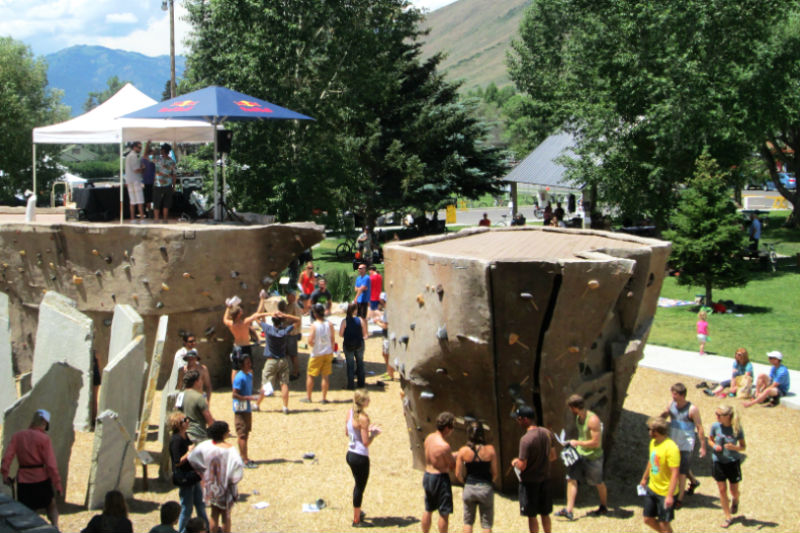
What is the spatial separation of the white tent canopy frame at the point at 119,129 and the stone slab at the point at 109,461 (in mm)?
6772

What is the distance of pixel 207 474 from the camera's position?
784cm

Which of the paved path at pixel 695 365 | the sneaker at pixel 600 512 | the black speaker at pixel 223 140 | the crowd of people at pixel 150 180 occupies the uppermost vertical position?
the black speaker at pixel 223 140

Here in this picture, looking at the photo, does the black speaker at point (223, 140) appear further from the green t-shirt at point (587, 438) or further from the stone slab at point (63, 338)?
the green t-shirt at point (587, 438)

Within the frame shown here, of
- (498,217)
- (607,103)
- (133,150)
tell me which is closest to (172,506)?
(133,150)

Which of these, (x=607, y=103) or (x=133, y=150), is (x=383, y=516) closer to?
(x=133, y=150)

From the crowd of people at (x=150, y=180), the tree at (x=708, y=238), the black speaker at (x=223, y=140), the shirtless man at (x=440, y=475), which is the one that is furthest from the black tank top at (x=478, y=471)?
the tree at (x=708, y=238)

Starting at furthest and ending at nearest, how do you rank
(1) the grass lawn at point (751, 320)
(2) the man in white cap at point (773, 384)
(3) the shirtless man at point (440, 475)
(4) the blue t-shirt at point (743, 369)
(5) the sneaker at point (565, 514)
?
(1) the grass lawn at point (751, 320) → (4) the blue t-shirt at point (743, 369) → (2) the man in white cap at point (773, 384) → (5) the sneaker at point (565, 514) → (3) the shirtless man at point (440, 475)

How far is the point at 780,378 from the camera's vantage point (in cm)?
1287

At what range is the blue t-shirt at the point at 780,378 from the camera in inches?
507

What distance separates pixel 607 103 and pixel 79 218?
1533 centimetres

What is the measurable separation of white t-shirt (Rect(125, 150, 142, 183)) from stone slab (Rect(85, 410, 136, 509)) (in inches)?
279

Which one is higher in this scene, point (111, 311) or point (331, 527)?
point (111, 311)

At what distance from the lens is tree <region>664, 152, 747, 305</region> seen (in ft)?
63.6

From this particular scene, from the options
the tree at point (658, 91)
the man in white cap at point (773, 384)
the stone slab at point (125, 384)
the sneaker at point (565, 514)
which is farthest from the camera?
the tree at point (658, 91)
